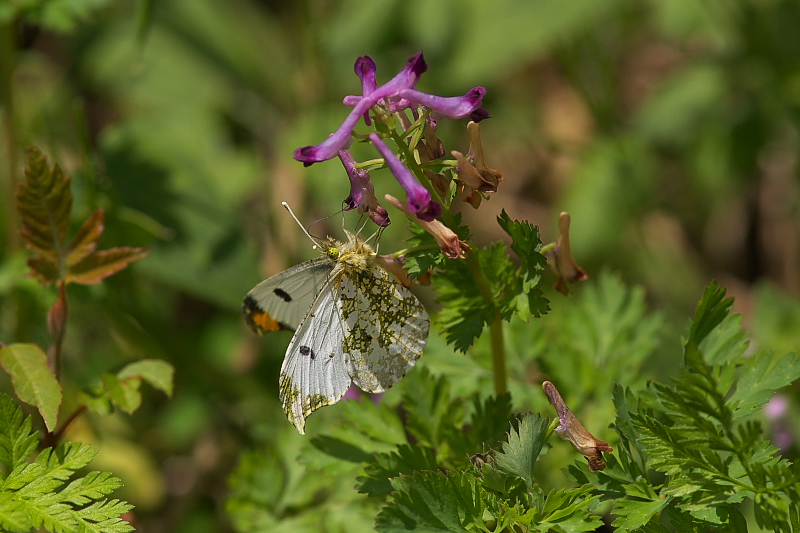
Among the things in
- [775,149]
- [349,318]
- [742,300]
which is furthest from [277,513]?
[775,149]

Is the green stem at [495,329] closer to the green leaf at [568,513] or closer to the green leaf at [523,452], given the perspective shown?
the green leaf at [523,452]

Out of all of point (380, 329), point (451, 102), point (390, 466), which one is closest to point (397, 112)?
point (451, 102)

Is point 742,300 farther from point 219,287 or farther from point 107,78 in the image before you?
point 107,78

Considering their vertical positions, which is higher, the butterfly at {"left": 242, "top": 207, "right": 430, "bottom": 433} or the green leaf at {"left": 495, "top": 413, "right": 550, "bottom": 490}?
the butterfly at {"left": 242, "top": 207, "right": 430, "bottom": 433}

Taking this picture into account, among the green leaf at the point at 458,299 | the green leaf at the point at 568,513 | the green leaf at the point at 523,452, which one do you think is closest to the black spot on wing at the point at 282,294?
the green leaf at the point at 458,299

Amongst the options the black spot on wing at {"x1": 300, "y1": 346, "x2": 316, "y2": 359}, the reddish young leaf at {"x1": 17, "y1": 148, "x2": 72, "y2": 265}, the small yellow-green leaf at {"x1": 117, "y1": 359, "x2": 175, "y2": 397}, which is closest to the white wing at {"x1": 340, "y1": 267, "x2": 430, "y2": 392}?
the black spot on wing at {"x1": 300, "y1": 346, "x2": 316, "y2": 359}

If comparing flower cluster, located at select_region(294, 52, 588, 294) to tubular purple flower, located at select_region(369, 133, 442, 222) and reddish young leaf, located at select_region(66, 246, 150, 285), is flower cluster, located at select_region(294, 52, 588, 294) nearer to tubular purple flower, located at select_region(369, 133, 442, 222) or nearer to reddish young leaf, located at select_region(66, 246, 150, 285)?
tubular purple flower, located at select_region(369, 133, 442, 222)
